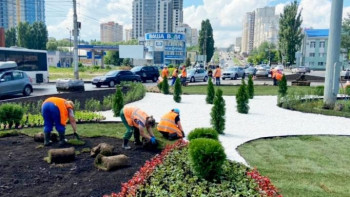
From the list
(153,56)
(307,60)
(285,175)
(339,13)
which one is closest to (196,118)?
(285,175)

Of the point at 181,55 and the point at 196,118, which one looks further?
the point at 181,55

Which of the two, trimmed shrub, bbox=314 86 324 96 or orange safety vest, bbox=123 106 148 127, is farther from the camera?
trimmed shrub, bbox=314 86 324 96

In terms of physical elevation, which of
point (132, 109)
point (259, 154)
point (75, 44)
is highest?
point (75, 44)

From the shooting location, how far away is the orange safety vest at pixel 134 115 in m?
6.54

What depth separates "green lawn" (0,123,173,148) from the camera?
26.5ft

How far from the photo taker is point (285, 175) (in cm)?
560

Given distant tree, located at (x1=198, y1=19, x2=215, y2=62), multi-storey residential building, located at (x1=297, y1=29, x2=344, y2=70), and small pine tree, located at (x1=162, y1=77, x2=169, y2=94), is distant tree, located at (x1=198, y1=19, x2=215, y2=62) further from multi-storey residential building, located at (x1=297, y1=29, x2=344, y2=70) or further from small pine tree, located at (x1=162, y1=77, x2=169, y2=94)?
small pine tree, located at (x1=162, y1=77, x2=169, y2=94)

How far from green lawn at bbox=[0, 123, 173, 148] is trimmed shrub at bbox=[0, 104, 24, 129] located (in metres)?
0.46

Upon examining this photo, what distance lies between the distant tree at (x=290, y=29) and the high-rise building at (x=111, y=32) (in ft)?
271

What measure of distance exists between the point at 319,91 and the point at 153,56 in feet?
204

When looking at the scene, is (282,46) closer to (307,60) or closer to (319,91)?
(307,60)

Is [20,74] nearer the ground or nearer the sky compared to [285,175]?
nearer the sky

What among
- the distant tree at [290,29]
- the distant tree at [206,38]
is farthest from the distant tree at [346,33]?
the distant tree at [206,38]

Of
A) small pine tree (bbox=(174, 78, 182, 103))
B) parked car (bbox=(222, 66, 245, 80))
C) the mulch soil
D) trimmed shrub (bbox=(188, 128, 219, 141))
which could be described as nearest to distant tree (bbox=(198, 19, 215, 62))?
parked car (bbox=(222, 66, 245, 80))
